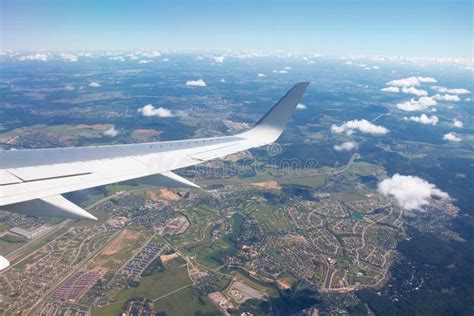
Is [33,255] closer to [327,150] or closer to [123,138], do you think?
[123,138]

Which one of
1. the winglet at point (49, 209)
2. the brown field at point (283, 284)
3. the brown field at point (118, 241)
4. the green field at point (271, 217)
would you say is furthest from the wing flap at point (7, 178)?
the green field at point (271, 217)

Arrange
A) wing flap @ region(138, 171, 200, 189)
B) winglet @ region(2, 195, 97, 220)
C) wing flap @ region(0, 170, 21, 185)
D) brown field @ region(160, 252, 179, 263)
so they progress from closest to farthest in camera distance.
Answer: winglet @ region(2, 195, 97, 220)
wing flap @ region(0, 170, 21, 185)
wing flap @ region(138, 171, 200, 189)
brown field @ region(160, 252, 179, 263)

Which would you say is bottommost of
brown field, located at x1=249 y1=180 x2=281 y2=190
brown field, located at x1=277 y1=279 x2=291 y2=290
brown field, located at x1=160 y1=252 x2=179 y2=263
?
brown field, located at x1=277 y1=279 x2=291 y2=290

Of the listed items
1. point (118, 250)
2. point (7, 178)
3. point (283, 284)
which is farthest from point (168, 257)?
point (7, 178)

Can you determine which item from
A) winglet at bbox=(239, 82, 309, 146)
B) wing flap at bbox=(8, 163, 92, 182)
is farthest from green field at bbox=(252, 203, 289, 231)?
wing flap at bbox=(8, 163, 92, 182)

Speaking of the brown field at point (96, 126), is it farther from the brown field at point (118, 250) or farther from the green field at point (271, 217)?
the green field at point (271, 217)

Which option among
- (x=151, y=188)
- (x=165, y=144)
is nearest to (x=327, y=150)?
(x=151, y=188)

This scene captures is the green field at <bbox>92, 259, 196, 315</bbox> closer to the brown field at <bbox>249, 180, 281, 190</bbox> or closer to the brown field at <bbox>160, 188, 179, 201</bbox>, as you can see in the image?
the brown field at <bbox>160, 188, 179, 201</bbox>

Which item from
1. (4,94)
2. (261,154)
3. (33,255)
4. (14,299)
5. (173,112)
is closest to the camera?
(14,299)
